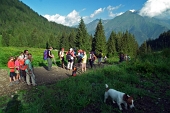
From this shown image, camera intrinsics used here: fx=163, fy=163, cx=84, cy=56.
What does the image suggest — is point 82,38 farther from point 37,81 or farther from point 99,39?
point 37,81

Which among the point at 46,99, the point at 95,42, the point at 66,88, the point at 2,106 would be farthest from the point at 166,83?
the point at 95,42

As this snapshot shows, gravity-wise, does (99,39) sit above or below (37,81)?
above

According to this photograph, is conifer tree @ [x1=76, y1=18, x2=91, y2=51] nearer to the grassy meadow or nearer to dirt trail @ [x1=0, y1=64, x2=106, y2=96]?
dirt trail @ [x1=0, y1=64, x2=106, y2=96]

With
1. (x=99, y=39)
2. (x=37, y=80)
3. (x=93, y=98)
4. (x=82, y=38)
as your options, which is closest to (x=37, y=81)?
(x=37, y=80)

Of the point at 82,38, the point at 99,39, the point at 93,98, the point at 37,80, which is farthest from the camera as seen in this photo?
the point at 99,39

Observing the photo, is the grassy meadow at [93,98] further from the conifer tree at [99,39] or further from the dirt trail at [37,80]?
the conifer tree at [99,39]

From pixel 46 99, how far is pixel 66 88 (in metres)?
1.36

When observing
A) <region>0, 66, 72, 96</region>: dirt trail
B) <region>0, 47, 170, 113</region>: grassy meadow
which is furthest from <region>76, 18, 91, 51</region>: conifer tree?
<region>0, 47, 170, 113</region>: grassy meadow

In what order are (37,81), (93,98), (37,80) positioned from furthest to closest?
(37,80) < (37,81) < (93,98)

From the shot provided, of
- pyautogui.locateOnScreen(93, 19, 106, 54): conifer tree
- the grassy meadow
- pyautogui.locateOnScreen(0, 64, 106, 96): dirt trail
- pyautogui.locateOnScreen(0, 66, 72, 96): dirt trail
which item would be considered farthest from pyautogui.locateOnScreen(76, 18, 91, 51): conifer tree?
the grassy meadow

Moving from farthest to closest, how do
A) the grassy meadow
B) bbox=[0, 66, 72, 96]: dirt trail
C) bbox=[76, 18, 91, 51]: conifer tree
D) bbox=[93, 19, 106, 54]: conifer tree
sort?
bbox=[93, 19, 106, 54]: conifer tree → bbox=[76, 18, 91, 51]: conifer tree → bbox=[0, 66, 72, 96]: dirt trail → the grassy meadow

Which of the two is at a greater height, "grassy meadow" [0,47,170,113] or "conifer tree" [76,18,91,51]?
"conifer tree" [76,18,91,51]

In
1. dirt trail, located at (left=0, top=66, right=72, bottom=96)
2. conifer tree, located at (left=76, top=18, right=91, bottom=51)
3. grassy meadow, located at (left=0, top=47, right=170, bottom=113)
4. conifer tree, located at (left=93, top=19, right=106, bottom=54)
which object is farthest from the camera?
conifer tree, located at (left=93, top=19, right=106, bottom=54)

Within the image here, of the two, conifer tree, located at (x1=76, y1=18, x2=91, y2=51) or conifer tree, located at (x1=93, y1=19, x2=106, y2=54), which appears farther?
conifer tree, located at (x1=93, y1=19, x2=106, y2=54)
